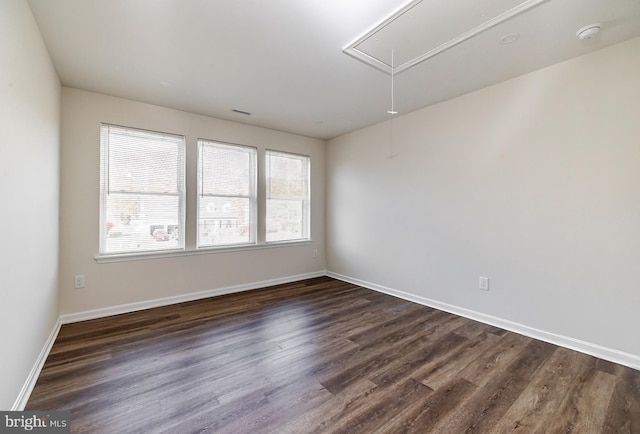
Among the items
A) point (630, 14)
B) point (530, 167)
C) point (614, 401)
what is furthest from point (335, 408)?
point (630, 14)

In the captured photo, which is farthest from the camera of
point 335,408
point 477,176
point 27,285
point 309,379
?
point 477,176

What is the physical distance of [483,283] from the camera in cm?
Answer: 297

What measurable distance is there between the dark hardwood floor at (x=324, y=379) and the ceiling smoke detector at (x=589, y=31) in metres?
2.53

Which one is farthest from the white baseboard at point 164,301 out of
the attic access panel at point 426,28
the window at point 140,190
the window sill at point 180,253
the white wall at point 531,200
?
the attic access panel at point 426,28

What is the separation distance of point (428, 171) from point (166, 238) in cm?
349

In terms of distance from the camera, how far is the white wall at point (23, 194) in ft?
4.61

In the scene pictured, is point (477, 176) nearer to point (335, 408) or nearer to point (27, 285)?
point (335, 408)

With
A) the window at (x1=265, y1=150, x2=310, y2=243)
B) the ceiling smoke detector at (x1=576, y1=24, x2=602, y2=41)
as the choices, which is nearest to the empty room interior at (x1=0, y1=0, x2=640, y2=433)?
Result: the ceiling smoke detector at (x1=576, y1=24, x2=602, y2=41)

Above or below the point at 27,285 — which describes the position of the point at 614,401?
below

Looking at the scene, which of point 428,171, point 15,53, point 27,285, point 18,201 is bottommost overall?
point 27,285

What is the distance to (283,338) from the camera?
102 inches

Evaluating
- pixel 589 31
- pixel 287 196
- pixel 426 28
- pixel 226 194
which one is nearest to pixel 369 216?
pixel 287 196

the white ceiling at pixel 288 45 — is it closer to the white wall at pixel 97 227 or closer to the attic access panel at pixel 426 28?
the attic access panel at pixel 426 28

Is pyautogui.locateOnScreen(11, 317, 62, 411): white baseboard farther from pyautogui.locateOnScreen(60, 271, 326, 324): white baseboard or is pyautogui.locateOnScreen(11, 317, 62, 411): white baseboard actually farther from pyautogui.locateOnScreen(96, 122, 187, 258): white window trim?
pyautogui.locateOnScreen(96, 122, 187, 258): white window trim
